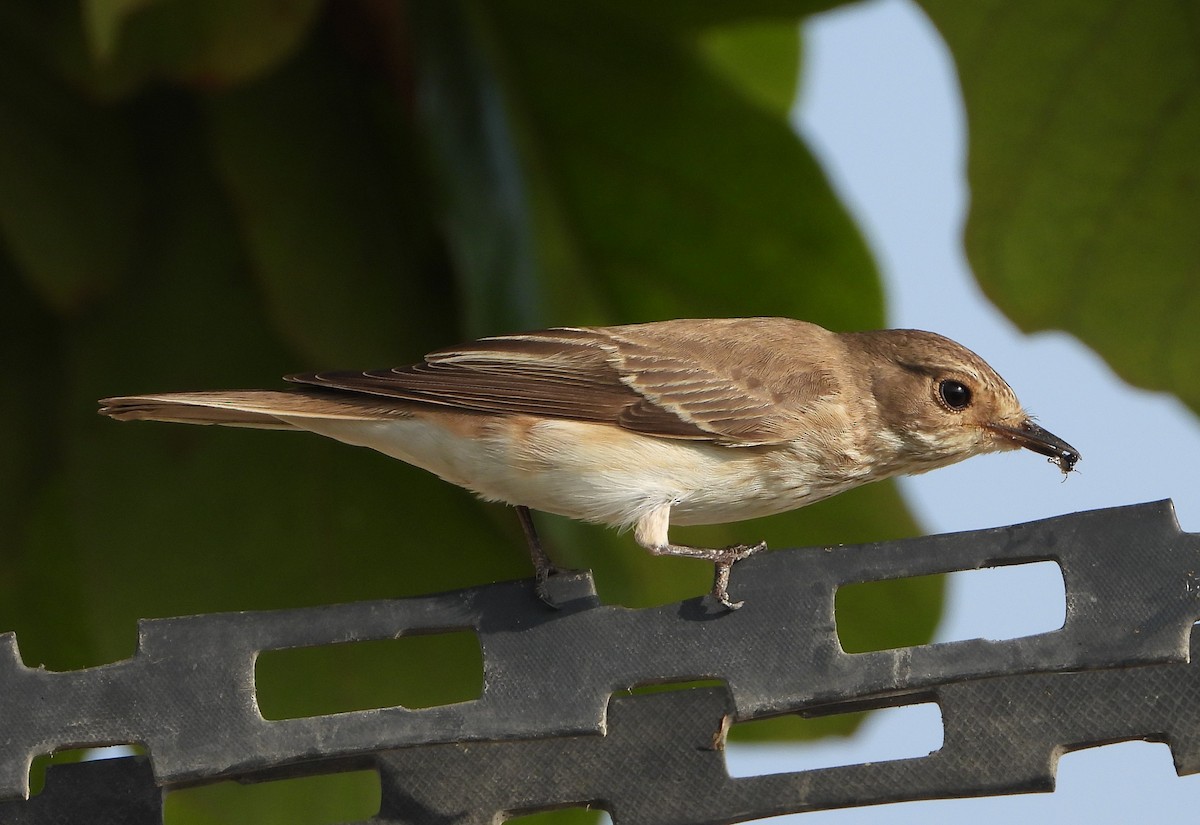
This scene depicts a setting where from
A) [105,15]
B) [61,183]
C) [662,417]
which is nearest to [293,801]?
[662,417]

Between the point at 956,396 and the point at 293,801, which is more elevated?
the point at 956,396

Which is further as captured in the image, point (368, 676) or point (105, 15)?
point (368, 676)

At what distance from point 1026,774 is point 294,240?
2.08 m

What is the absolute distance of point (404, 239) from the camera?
4.10 metres

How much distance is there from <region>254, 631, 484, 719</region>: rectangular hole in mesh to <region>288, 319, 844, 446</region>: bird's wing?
644mm

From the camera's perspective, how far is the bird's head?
176 inches

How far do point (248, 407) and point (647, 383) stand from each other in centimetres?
111

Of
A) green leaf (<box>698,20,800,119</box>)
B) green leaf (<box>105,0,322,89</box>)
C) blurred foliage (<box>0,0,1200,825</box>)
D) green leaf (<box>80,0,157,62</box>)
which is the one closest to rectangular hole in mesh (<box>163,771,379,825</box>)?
blurred foliage (<box>0,0,1200,825</box>)

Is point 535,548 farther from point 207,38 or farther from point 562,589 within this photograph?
point 207,38

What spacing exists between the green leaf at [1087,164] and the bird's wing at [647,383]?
0.82 metres

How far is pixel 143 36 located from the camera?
363cm

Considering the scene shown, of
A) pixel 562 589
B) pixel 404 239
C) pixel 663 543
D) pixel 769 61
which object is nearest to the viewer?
pixel 562 589

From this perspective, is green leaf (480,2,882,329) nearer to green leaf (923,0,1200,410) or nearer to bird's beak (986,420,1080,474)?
bird's beak (986,420,1080,474)

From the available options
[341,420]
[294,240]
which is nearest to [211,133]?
[294,240]
